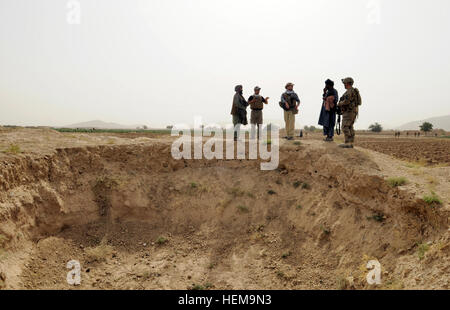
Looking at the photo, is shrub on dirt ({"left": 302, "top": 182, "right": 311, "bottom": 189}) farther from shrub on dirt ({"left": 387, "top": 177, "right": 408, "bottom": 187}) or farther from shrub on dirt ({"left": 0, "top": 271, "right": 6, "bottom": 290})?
shrub on dirt ({"left": 0, "top": 271, "right": 6, "bottom": 290})

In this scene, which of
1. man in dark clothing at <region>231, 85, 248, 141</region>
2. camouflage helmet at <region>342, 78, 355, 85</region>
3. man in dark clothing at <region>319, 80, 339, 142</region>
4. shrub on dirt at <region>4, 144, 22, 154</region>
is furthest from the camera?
man in dark clothing at <region>231, 85, 248, 141</region>

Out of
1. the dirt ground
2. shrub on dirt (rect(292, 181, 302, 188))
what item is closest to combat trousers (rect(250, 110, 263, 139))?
the dirt ground

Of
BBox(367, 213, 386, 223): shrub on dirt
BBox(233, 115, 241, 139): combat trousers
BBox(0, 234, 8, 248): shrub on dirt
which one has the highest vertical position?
BBox(233, 115, 241, 139): combat trousers

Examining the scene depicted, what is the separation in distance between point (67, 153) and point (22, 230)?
2567mm

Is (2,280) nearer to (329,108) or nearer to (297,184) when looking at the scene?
(297,184)

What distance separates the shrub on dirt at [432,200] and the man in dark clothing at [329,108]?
13.3ft

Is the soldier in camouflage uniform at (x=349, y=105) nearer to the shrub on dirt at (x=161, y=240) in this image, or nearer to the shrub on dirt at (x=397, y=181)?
the shrub on dirt at (x=397, y=181)

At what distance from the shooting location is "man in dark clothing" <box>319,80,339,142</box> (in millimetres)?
8552

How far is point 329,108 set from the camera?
28.1 feet

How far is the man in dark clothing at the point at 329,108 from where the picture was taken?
337 inches

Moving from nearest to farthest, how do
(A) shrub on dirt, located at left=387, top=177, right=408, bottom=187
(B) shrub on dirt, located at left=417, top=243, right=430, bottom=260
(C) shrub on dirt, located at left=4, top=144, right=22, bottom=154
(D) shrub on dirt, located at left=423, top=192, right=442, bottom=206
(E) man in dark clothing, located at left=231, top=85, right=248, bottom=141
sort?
(B) shrub on dirt, located at left=417, top=243, right=430, bottom=260
(D) shrub on dirt, located at left=423, top=192, right=442, bottom=206
(A) shrub on dirt, located at left=387, top=177, right=408, bottom=187
(C) shrub on dirt, located at left=4, top=144, right=22, bottom=154
(E) man in dark clothing, located at left=231, top=85, right=248, bottom=141
